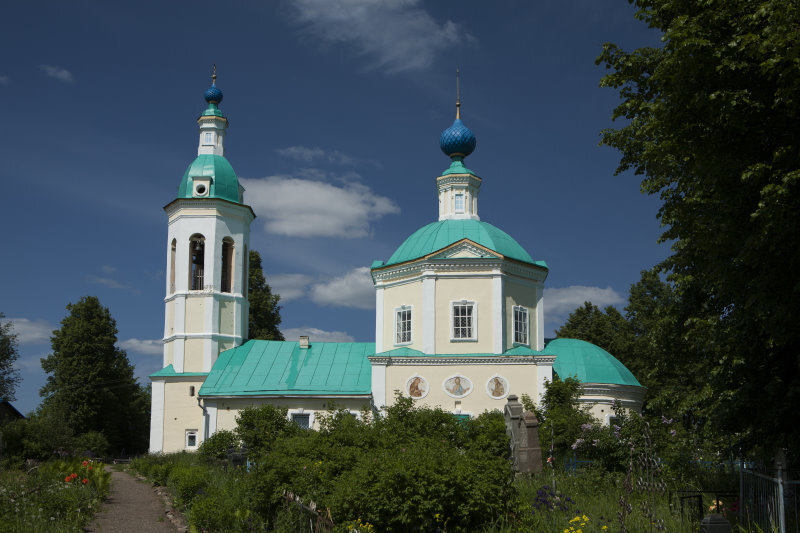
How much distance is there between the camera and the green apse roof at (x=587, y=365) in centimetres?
2698

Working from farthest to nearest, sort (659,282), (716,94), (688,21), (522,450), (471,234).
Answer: (659,282) → (471,234) → (522,450) → (688,21) → (716,94)

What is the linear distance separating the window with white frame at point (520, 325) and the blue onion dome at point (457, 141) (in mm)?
7874

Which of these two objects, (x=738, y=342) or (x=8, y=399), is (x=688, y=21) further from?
(x=8, y=399)

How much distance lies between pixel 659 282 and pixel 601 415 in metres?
14.8

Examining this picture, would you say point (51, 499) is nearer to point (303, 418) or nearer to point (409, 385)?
point (409, 385)

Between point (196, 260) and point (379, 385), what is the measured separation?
11648 mm

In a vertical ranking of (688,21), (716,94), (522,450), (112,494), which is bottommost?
(112,494)

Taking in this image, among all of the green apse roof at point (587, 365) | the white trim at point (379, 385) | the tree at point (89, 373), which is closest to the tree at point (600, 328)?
the green apse roof at point (587, 365)

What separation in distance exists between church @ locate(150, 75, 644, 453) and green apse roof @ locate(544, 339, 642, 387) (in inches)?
2.2

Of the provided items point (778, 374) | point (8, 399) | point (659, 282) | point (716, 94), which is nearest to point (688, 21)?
point (716, 94)

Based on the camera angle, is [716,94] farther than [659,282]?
No

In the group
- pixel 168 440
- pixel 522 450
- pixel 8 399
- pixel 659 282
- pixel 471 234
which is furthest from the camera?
pixel 659 282

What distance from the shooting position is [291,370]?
29.6m

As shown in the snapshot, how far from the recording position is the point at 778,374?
11961mm
